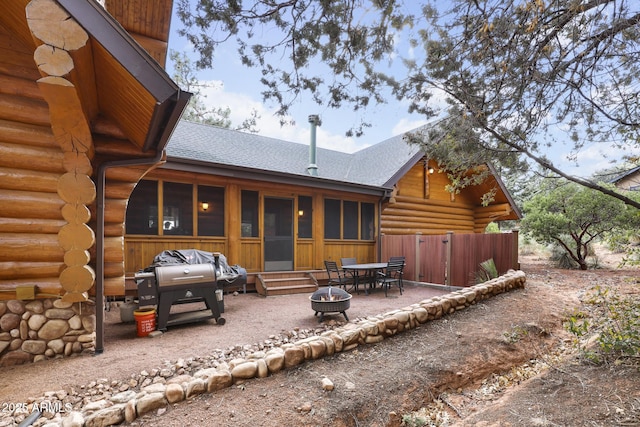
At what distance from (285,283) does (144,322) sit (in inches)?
148

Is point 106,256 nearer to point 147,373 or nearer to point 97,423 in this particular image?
point 147,373

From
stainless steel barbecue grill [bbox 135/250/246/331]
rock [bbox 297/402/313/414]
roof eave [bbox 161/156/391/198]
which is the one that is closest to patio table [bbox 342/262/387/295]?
roof eave [bbox 161/156/391/198]

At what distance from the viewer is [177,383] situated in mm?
2682

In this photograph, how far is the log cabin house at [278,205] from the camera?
6758 millimetres

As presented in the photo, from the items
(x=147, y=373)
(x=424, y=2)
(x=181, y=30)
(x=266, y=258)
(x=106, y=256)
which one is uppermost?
(x=424, y=2)

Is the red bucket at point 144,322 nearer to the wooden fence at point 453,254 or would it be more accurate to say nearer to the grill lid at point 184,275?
the grill lid at point 184,275

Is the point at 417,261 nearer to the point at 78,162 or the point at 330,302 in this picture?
the point at 330,302

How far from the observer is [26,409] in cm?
256

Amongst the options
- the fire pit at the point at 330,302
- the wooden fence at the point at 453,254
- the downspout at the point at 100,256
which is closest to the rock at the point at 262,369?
the fire pit at the point at 330,302

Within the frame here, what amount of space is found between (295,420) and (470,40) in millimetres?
5449

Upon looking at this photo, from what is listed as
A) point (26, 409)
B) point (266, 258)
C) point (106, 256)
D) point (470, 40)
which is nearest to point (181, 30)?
point (106, 256)

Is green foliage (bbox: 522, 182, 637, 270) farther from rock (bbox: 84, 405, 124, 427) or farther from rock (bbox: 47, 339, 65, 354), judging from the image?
rock (bbox: 47, 339, 65, 354)

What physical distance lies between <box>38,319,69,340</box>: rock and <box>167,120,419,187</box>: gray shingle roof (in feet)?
13.0

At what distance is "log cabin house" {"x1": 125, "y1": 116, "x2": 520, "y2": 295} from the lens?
676 centimetres
